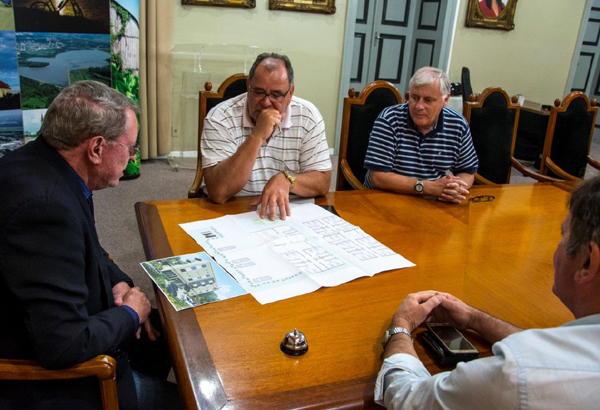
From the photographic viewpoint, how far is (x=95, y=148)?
46.2 inches

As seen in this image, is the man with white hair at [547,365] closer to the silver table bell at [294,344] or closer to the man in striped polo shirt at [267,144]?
the silver table bell at [294,344]

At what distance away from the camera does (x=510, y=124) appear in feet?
9.50

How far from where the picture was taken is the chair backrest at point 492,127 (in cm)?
282

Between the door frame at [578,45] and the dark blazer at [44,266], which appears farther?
the door frame at [578,45]

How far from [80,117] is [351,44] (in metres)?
4.33

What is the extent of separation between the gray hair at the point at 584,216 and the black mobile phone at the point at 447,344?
0.34 meters

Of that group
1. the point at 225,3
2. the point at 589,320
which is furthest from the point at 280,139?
the point at 225,3

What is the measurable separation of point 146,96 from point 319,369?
3959mm

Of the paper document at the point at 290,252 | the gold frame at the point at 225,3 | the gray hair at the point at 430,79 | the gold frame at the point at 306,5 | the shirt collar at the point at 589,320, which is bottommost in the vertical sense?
the paper document at the point at 290,252

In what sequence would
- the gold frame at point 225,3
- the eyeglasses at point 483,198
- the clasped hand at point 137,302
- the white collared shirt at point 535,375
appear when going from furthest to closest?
the gold frame at point 225,3 < the eyeglasses at point 483,198 < the clasped hand at point 137,302 < the white collared shirt at point 535,375

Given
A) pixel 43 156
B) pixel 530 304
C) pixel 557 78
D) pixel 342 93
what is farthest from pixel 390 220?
pixel 557 78

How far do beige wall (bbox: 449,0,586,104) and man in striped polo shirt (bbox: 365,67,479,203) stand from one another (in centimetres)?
386

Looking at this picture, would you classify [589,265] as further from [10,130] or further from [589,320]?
[10,130]

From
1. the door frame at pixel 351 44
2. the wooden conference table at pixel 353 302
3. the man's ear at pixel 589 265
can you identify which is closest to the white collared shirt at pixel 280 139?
the wooden conference table at pixel 353 302
